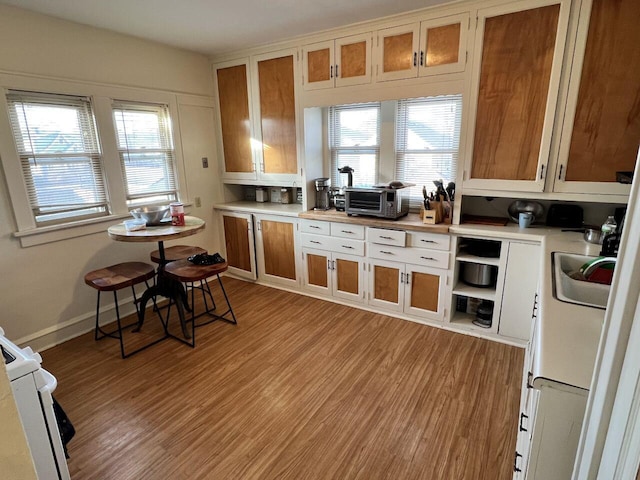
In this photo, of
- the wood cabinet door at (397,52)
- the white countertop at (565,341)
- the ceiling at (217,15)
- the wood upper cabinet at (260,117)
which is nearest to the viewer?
the white countertop at (565,341)

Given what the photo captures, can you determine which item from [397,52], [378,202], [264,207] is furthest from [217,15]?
[378,202]

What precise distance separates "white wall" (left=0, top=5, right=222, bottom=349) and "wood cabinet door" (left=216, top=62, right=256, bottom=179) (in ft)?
1.01

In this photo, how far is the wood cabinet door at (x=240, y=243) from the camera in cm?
403

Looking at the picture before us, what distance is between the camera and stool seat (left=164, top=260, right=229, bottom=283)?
2.75m

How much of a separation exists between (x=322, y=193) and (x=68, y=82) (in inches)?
95.1

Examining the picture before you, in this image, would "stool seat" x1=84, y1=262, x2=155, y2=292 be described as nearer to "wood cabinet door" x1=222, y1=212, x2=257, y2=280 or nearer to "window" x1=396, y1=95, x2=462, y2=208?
"wood cabinet door" x1=222, y1=212, x2=257, y2=280

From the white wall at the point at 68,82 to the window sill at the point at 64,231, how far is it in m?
0.04

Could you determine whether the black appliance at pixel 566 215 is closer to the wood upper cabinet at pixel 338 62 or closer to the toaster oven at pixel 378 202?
the toaster oven at pixel 378 202

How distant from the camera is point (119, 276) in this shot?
281cm

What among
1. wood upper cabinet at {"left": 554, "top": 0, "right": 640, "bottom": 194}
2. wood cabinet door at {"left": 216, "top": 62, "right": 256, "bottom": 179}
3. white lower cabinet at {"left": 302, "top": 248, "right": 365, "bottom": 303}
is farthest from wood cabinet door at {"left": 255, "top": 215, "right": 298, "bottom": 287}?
wood upper cabinet at {"left": 554, "top": 0, "right": 640, "bottom": 194}

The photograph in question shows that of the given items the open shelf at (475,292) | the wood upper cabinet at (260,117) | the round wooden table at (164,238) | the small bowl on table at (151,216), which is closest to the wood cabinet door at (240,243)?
the wood upper cabinet at (260,117)

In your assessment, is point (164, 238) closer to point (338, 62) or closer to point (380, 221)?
point (380, 221)

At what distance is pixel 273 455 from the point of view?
1.84 m

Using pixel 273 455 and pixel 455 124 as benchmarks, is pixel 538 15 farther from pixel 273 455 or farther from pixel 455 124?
pixel 273 455
